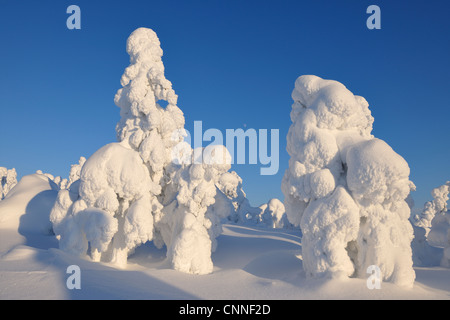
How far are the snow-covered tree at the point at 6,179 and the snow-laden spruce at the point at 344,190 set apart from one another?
115 ft

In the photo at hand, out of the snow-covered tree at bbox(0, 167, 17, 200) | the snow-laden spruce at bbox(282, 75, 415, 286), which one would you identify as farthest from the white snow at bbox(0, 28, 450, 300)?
the snow-covered tree at bbox(0, 167, 17, 200)

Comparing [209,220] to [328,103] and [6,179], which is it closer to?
[328,103]

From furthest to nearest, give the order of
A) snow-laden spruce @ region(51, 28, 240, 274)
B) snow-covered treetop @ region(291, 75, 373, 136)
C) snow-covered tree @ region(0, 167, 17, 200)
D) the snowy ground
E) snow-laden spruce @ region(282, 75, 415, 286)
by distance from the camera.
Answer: snow-covered tree @ region(0, 167, 17, 200), snow-laden spruce @ region(51, 28, 240, 274), snow-covered treetop @ region(291, 75, 373, 136), snow-laden spruce @ region(282, 75, 415, 286), the snowy ground

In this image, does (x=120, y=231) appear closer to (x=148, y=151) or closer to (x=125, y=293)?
(x=148, y=151)

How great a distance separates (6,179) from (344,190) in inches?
1486

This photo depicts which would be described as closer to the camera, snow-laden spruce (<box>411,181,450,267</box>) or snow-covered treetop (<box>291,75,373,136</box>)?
snow-covered treetop (<box>291,75,373,136</box>)

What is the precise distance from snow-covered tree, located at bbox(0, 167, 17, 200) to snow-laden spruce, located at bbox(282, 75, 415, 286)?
115 feet

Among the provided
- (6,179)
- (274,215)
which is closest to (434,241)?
(274,215)

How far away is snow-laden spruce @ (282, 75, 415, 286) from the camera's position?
300 inches

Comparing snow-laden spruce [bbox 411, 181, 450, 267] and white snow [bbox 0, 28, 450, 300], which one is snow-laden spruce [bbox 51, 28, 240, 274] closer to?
white snow [bbox 0, 28, 450, 300]

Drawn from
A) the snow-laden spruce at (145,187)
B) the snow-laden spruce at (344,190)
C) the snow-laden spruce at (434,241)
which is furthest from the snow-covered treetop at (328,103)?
the snow-laden spruce at (434,241)

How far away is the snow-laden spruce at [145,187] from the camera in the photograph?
1051cm

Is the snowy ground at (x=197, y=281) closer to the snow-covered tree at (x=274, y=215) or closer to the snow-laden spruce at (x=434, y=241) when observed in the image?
the snow-laden spruce at (x=434, y=241)

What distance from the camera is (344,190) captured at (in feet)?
26.7
